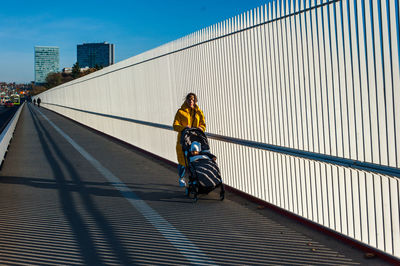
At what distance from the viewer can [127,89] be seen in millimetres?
16781

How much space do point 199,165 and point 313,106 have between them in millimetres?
2337

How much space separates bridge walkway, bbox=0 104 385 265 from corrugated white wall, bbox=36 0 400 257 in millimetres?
443

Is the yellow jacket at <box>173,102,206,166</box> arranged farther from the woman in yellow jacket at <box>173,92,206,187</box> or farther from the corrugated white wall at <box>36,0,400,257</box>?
the corrugated white wall at <box>36,0,400,257</box>

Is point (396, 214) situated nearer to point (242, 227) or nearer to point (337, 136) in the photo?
point (337, 136)

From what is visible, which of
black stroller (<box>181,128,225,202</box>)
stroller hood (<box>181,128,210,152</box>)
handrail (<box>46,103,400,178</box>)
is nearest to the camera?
handrail (<box>46,103,400,178</box>)

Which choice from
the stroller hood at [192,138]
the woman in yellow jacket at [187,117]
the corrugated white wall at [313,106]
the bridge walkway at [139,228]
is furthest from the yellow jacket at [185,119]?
the bridge walkway at [139,228]

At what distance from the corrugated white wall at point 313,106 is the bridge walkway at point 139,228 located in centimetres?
A: 44

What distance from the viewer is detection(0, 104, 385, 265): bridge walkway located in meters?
5.07

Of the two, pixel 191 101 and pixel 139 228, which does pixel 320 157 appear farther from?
pixel 191 101

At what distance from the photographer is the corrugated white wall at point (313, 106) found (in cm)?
477

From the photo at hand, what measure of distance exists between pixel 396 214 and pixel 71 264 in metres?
3.22

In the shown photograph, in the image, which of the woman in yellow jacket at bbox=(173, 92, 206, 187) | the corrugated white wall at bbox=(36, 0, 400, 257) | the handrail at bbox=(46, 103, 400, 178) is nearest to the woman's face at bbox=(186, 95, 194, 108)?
the woman in yellow jacket at bbox=(173, 92, 206, 187)

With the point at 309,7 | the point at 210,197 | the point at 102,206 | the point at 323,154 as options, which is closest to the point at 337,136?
the point at 323,154

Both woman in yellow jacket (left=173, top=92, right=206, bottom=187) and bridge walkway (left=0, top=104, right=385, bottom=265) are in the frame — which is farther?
woman in yellow jacket (left=173, top=92, right=206, bottom=187)
